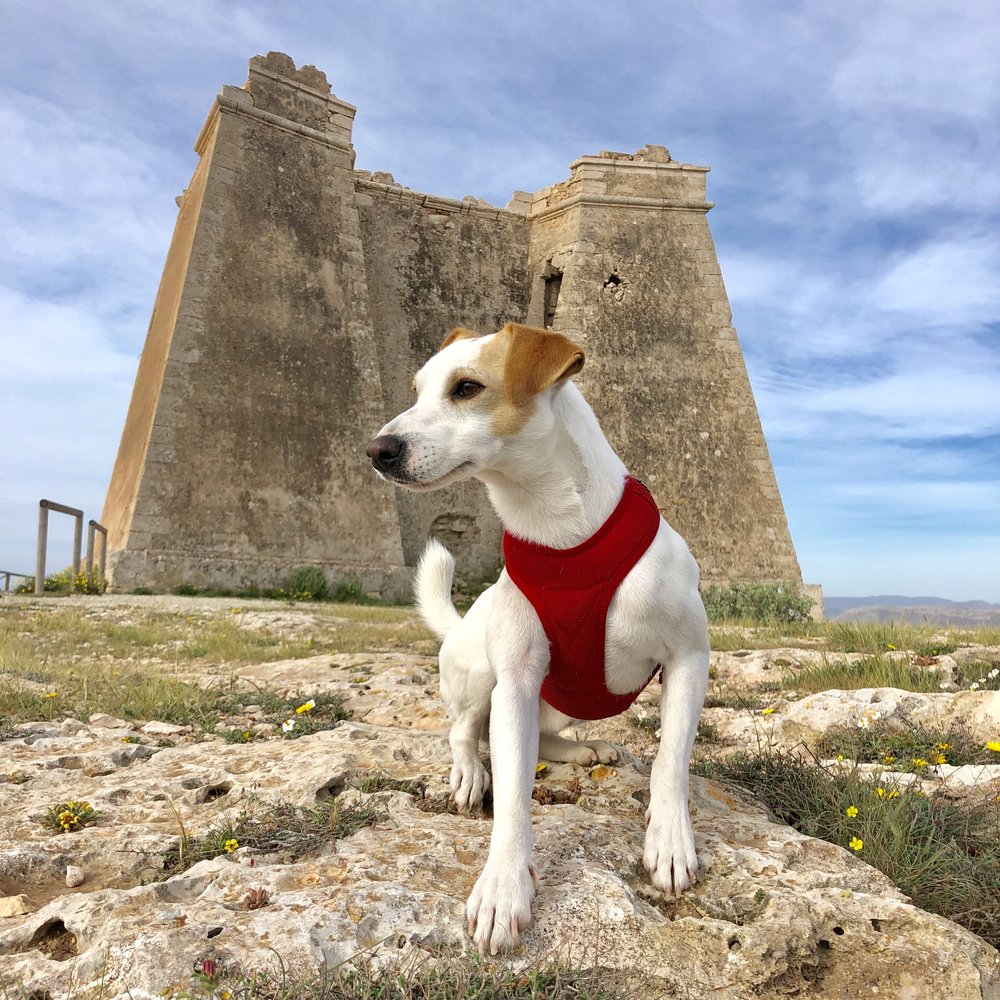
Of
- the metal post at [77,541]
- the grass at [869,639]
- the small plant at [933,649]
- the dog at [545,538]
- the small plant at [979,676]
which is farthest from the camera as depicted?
the metal post at [77,541]

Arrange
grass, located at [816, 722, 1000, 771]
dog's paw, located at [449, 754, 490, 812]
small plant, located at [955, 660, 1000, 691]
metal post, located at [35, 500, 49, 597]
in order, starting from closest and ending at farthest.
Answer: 1. dog's paw, located at [449, 754, 490, 812]
2. grass, located at [816, 722, 1000, 771]
3. small plant, located at [955, 660, 1000, 691]
4. metal post, located at [35, 500, 49, 597]

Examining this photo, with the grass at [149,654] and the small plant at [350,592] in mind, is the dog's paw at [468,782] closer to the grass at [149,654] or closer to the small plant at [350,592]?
the grass at [149,654]

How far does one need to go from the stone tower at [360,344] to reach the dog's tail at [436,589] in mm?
9485

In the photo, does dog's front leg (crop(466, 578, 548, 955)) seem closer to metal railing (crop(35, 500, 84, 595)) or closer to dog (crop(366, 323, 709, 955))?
dog (crop(366, 323, 709, 955))

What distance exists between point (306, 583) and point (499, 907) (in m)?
11.2

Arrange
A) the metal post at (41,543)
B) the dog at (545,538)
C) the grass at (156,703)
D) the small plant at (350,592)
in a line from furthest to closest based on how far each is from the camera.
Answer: the small plant at (350,592) < the metal post at (41,543) < the grass at (156,703) < the dog at (545,538)

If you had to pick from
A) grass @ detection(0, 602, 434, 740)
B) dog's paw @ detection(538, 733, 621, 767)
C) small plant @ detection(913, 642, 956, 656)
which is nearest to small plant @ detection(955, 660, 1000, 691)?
small plant @ detection(913, 642, 956, 656)

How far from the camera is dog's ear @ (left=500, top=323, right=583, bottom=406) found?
2.26m

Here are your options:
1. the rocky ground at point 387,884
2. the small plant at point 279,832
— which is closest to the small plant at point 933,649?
the rocky ground at point 387,884

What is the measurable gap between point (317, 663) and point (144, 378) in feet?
36.3

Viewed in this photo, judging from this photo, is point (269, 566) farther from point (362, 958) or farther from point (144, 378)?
point (362, 958)

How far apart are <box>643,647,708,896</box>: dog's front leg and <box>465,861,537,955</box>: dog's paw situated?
391 millimetres

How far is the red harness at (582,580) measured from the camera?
2.27 metres

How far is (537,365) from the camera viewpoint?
2264 millimetres
